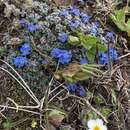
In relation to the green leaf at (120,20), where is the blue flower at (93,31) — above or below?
below

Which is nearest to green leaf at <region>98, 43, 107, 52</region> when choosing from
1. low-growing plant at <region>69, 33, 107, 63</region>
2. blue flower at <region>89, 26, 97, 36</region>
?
low-growing plant at <region>69, 33, 107, 63</region>

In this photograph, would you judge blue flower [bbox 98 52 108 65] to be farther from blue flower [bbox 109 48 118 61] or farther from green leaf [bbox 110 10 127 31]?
green leaf [bbox 110 10 127 31]

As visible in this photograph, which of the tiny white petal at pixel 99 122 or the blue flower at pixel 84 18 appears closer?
the tiny white petal at pixel 99 122

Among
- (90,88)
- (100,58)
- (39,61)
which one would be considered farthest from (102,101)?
(39,61)

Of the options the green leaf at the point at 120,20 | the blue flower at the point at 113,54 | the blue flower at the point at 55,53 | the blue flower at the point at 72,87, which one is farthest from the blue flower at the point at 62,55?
the green leaf at the point at 120,20

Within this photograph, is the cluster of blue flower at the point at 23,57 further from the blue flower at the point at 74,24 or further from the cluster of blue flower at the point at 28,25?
the blue flower at the point at 74,24

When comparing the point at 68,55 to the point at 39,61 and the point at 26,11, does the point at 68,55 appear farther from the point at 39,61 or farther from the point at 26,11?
the point at 26,11
